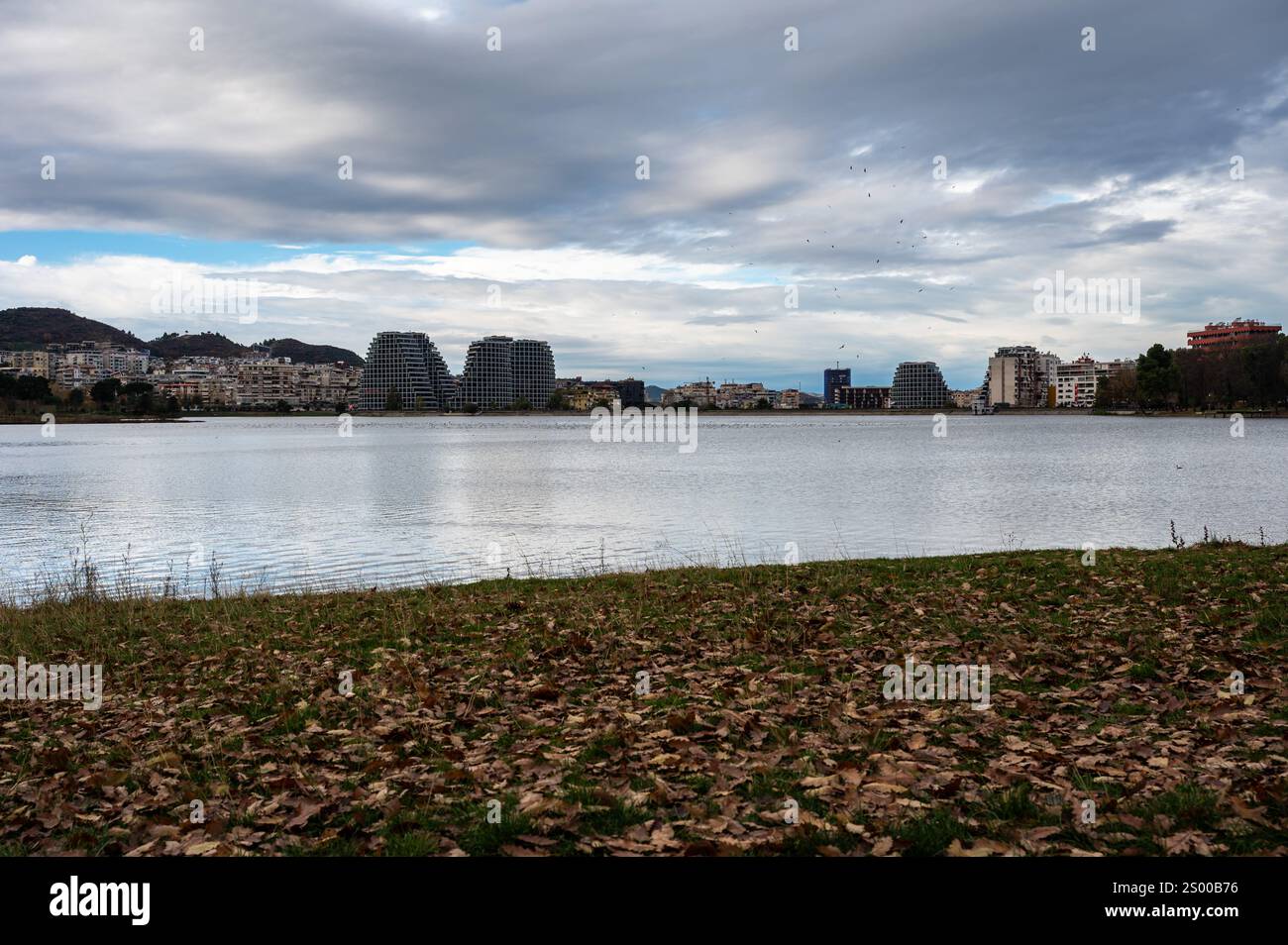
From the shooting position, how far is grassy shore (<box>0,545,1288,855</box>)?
6.66 m

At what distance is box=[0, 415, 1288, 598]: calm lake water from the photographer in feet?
91.6

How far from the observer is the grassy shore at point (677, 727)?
6.66 meters

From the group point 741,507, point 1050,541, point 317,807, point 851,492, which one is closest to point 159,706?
point 317,807

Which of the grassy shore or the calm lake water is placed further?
the calm lake water

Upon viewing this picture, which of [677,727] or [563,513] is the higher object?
[677,727]

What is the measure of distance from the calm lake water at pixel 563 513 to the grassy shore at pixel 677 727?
32.2ft

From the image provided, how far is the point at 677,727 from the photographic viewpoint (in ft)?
29.7

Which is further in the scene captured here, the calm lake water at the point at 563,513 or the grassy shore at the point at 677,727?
the calm lake water at the point at 563,513

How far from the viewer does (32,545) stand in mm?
32375

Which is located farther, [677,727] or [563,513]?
[563,513]

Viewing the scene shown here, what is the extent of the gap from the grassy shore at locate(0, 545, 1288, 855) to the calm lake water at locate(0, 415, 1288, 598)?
32.2 feet

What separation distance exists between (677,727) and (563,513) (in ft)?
108
